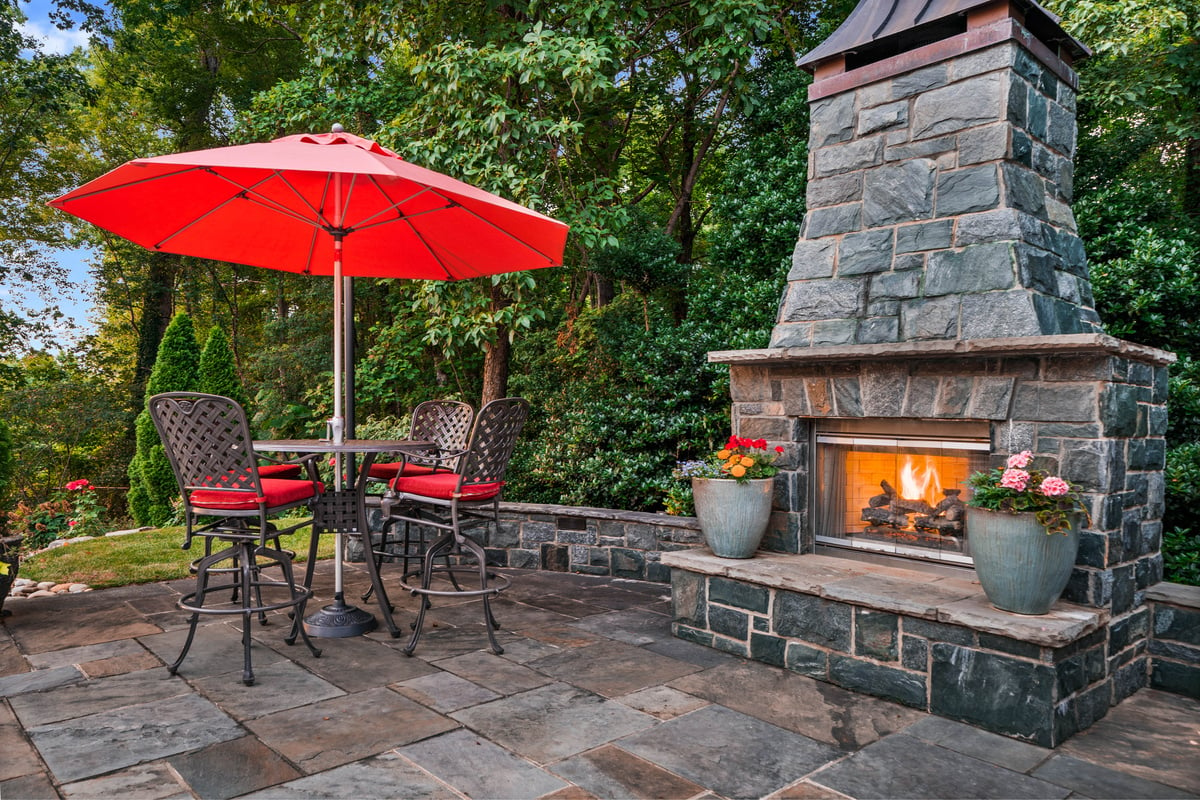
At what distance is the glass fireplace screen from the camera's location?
10.5 feet

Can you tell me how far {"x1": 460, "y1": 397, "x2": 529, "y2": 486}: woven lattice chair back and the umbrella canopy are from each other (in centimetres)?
66

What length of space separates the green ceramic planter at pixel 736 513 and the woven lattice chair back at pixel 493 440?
954 mm

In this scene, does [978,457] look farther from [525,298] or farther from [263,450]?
[525,298]

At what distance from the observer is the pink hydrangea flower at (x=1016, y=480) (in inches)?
101

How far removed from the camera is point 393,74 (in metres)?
7.57

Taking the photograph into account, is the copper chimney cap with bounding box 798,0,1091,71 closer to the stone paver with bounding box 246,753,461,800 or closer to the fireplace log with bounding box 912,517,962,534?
the fireplace log with bounding box 912,517,962,534

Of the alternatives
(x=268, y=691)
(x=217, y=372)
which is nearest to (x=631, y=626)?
(x=268, y=691)

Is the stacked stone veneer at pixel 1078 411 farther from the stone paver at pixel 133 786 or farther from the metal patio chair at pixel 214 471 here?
the stone paver at pixel 133 786

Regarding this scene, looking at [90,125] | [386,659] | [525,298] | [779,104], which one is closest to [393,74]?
[525,298]

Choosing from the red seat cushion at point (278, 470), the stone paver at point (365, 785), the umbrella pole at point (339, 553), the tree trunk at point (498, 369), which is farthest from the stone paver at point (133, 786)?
the tree trunk at point (498, 369)

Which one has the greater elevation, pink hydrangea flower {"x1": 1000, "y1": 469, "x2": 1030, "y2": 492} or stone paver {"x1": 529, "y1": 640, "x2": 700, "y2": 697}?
pink hydrangea flower {"x1": 1000, "y1": 469, "x2": 1030, "y2": 492}

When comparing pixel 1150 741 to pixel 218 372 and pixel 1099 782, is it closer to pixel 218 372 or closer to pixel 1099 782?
pixel 1099 782

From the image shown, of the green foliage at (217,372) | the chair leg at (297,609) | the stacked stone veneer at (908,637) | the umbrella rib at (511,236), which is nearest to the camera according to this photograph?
the stacked stone veneer at (908,637)

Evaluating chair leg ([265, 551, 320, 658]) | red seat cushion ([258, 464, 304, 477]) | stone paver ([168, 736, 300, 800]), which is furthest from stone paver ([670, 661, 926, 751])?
red seat cushion ([258, 464, 304, 477])
